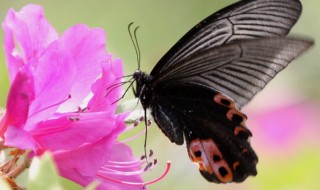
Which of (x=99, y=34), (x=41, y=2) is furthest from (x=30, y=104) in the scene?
(x=41, y=2)

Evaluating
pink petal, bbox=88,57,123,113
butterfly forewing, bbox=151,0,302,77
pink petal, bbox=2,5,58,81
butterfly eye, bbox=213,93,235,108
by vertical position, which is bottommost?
butterfly eye, bbox=213,93,235,108

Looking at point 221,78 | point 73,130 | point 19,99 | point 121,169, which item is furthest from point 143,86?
point 19,99

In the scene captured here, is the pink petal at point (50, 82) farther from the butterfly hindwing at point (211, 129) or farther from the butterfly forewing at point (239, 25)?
the butterfly hindwing at point (211, 129)

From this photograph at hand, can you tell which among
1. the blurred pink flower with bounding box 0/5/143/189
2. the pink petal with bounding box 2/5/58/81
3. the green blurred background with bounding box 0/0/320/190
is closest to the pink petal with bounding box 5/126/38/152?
the blurred pink flower with bounding box 0/5/143/189

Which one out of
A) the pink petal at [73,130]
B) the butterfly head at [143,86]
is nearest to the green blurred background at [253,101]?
the butterfly head at [143,86]

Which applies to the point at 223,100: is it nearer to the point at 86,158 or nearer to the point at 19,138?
the point at 86,158

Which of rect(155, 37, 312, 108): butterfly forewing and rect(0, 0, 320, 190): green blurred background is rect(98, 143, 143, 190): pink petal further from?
rect(0, 0, 320, 190): green blurred background

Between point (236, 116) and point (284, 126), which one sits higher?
point (236, 116)
